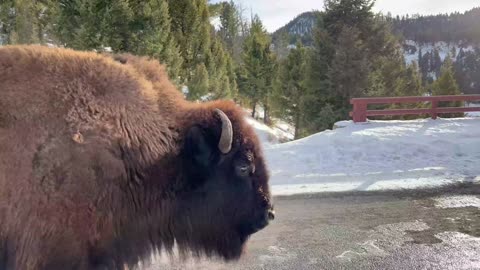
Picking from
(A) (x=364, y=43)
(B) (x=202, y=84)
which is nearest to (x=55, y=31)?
(B) (x=202, y=84)

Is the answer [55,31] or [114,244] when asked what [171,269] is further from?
[55,31]

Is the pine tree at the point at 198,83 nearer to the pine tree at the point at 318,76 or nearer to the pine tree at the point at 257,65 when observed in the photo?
the pine tree at the point at 318,76

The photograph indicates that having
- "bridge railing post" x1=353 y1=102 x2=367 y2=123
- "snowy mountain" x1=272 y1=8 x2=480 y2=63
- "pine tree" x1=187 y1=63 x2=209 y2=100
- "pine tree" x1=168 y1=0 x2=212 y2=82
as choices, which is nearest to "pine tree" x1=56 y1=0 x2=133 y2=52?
"pine tree" x1=168 y1=0 x2=212 y2=82

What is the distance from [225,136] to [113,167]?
75 centimetres

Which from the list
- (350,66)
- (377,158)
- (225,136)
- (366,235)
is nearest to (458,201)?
(366,235)

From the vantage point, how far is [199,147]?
2.92m

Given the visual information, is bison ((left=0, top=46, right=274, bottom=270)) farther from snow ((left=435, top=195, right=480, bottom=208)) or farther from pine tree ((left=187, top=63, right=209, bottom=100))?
pine tree ((left=187, top=63, right=209, bottom=100))

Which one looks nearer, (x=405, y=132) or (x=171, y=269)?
(x=171, y=269)

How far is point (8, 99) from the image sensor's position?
249cm

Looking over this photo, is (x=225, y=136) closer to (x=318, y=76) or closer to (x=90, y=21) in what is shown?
(x=90, y=21)

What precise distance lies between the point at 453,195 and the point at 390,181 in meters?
1.19

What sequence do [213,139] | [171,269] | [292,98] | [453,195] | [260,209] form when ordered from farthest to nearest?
[292,98] < [453,195] < [171,269] < [260,209] < [213,139]

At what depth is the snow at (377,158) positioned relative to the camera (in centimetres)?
772

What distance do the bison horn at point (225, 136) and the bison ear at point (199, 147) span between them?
9 cm
